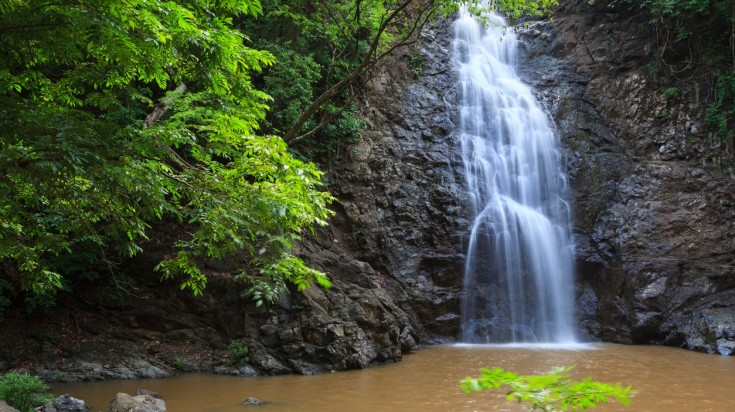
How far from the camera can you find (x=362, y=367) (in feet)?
34.7

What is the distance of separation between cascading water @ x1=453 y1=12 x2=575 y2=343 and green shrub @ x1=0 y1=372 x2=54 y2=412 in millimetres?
10500

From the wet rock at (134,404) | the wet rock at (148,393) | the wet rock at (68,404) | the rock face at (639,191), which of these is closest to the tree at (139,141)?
the wet rock at (134,404)

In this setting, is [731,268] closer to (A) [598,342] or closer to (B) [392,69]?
(A) [598,342]

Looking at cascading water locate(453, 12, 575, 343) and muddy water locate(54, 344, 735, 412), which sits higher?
cascading water locate(453, 12, 575, 343)

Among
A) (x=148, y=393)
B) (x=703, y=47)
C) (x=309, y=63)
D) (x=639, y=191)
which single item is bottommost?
(x=148, y=393)

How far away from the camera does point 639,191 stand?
16.3m

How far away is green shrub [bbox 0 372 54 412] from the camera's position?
20.4 feet

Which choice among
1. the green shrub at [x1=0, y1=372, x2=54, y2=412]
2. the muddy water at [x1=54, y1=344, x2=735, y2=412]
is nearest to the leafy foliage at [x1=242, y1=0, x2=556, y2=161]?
the muddy water at [x1=54, y1=344, x2=735, y2=412]

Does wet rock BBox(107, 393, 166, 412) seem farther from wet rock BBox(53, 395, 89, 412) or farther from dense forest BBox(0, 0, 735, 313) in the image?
dense forest BBox(0, 0, 735, 313)

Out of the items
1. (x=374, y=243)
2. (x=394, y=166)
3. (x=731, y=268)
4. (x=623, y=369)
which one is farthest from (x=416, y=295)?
(x=731, y=268)

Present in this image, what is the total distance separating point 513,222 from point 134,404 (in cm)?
1191

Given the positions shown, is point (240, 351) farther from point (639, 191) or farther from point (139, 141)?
point (639, 191)

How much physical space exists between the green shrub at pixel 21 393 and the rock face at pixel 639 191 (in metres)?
13.1

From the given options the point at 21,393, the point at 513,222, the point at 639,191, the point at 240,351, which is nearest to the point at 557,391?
the point at 21,393
